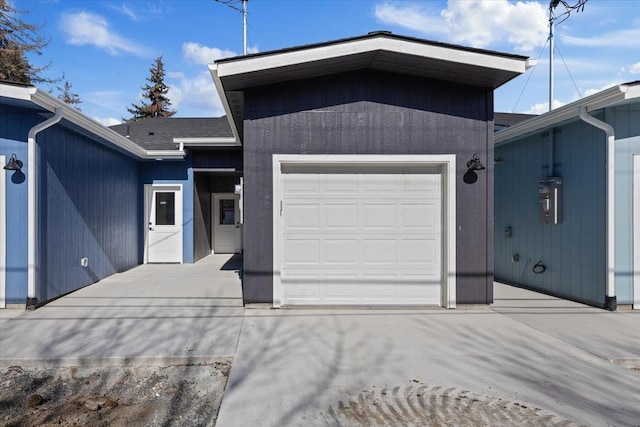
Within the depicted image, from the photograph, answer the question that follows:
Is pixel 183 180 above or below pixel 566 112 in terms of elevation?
below

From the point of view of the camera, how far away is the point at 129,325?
4.13 metres

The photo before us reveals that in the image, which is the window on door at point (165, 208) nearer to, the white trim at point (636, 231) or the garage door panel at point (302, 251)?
the garage door panel at point (302, 251)

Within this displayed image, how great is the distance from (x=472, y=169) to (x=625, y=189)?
7.03ft

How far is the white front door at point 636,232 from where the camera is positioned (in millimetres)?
4871

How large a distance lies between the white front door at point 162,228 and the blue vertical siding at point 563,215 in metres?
7.70

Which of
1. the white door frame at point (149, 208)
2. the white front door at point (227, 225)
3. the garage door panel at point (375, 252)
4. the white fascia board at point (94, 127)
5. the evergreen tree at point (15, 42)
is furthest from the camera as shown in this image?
the evergreen tree at point (15, 42)

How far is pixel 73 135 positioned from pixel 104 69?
11669 millimetres

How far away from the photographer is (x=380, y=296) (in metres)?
5.00

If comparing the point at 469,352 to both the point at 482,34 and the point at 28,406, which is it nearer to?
the point at 28,406

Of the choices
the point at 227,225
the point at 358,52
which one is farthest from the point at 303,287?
the point at 227,225

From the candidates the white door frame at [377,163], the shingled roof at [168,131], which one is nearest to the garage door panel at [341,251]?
the white door frame at [377,163]

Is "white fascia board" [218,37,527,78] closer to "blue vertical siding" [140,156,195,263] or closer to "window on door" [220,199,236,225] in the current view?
"blue vertical siding" [140,156,195,263]

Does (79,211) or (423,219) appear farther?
(79,211)

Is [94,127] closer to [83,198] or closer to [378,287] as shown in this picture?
[83,198]
